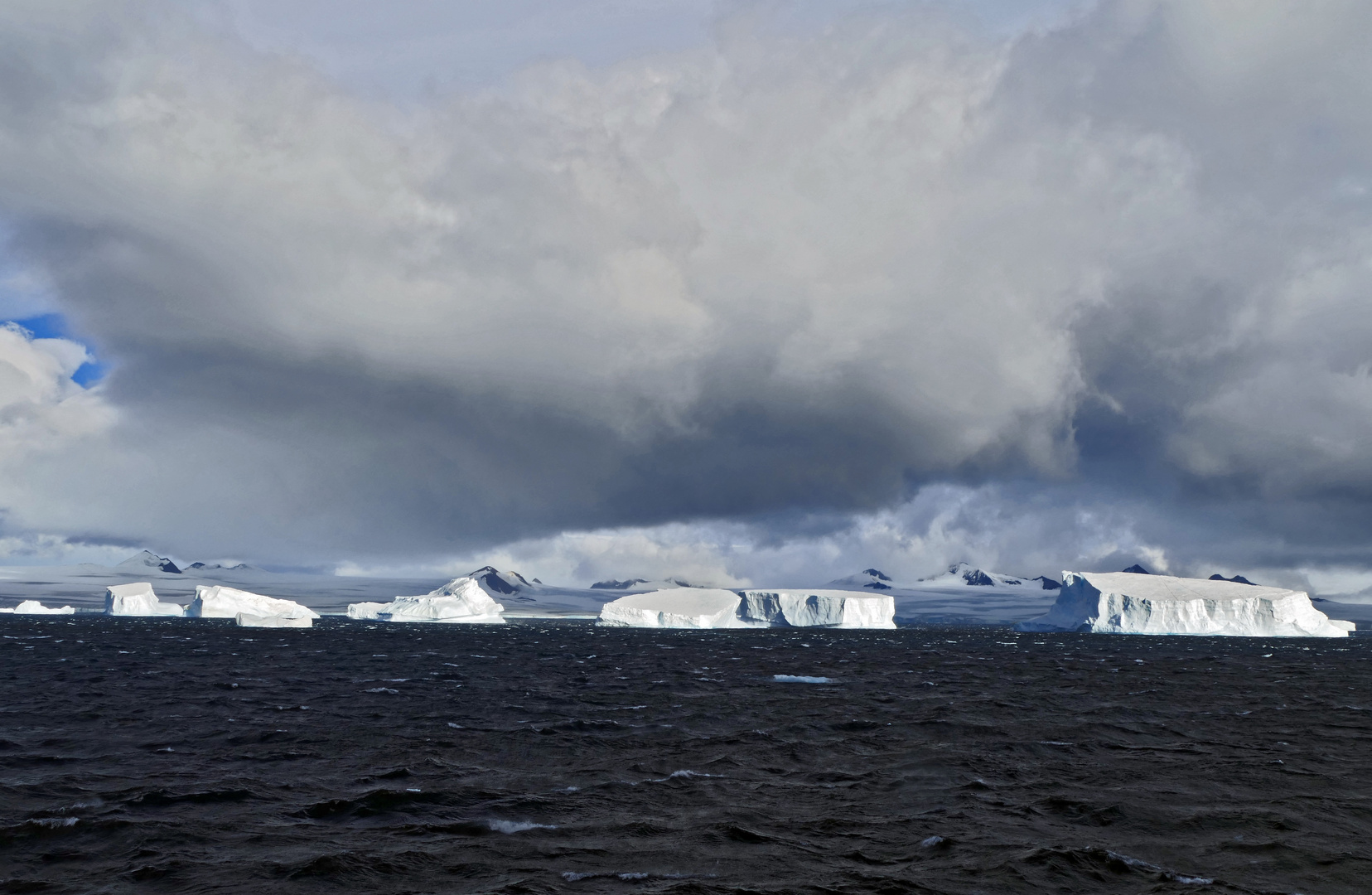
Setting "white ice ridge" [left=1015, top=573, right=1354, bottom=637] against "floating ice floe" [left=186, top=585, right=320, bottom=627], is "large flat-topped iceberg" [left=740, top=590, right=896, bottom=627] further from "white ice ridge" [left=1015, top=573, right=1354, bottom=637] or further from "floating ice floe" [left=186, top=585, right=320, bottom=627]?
"floating ice floe" [left=186, top=585, right=320, bottom=627]

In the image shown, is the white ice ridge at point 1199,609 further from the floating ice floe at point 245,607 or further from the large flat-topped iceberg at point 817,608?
the floating ice floe at point 245,607

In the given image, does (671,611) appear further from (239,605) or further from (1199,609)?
(1199,609)

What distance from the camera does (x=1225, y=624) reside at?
5689 inches

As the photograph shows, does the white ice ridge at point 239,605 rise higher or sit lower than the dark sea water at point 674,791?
lower

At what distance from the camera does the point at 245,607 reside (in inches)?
6806

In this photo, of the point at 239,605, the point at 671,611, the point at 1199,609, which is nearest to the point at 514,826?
the point at 1199,609

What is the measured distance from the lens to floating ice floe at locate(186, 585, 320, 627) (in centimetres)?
16700

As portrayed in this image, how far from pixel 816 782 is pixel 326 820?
10575mm

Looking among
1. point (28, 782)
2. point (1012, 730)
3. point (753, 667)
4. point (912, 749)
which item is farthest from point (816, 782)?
point (753, 667)

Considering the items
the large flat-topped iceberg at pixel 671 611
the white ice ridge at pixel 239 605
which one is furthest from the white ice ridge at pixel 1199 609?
the white ice ridge at pixel 239 605

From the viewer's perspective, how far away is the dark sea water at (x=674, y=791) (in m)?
13.2

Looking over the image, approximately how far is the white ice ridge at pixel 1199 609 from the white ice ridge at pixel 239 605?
15411 centimetres

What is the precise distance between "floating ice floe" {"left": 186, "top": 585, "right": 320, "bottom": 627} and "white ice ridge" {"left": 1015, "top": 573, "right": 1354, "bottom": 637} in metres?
153

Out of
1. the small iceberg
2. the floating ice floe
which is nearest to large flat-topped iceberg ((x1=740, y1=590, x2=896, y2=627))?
the small iceberg
